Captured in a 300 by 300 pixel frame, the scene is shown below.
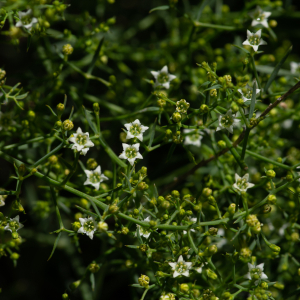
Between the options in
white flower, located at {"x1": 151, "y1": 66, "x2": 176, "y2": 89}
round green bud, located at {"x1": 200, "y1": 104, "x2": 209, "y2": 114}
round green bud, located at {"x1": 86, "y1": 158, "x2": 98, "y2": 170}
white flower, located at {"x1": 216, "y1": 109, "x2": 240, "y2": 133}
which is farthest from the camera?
white flower, located at {"x1": 151, "y1": 66, "x2": 176, "y2": 89}

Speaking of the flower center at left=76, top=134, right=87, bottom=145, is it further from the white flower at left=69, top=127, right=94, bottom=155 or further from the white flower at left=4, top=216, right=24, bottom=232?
the white flower at left=4, top=216, right=24, bottom=232

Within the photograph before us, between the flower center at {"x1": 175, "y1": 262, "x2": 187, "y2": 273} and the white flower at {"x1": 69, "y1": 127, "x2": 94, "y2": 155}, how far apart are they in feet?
2.82

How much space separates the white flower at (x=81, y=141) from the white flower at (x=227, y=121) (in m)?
0.81

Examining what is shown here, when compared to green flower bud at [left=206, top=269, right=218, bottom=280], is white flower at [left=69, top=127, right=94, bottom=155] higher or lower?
higher

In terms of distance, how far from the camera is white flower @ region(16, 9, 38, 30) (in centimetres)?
185

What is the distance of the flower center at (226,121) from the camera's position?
2.09 metres

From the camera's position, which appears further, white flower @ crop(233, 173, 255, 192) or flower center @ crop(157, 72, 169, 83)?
flower center @ crop(157, 72, 169, 83)

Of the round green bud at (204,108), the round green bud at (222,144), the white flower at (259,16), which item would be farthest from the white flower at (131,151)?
the white flower at (259,16)

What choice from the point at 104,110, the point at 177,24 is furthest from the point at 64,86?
the point at 177,24

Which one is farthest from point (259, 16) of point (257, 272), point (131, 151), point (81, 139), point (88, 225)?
point (88, 225)

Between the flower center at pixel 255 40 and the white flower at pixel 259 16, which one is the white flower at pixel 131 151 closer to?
the flower center at pixel 255 40

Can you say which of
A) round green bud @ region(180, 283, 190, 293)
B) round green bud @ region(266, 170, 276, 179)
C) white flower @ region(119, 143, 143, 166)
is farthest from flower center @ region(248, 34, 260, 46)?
round green bud @ region(180, 283, 190, 293)

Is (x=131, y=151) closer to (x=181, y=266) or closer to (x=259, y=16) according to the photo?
(x=181, y=266)

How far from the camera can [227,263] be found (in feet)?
8.36
